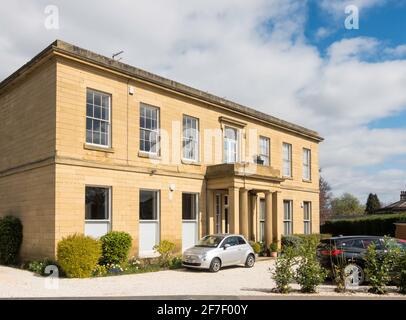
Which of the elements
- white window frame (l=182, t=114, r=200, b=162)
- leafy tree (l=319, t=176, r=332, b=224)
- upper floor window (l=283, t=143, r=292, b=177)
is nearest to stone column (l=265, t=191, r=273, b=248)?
white window frame (l=182, t=114, r=200, b=162)

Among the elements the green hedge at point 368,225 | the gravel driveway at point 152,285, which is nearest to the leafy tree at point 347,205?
the green hedge at point 368,225

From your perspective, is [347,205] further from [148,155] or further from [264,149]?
[148,155]

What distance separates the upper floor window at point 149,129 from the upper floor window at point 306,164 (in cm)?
1444

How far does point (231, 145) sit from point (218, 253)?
8.55 meters

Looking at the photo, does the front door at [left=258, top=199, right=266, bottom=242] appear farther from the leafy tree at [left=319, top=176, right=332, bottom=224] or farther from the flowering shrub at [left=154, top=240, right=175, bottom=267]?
the leafy tree at [left=319, top=176, right=332, bottom=224]

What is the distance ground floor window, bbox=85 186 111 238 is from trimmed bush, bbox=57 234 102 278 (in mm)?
1617

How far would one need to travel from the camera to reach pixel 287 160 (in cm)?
2961

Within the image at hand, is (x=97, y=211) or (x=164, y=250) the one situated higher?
(x=97, y=211)

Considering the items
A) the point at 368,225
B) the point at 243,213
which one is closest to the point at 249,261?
the point at 243,213

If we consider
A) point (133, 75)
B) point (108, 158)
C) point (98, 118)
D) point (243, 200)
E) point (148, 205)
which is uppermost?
point (133, 75)

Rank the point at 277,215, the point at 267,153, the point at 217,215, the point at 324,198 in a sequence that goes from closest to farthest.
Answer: the point at 217,215 → the point at 277,215 → the point at 267,153 → the point at 324,198
